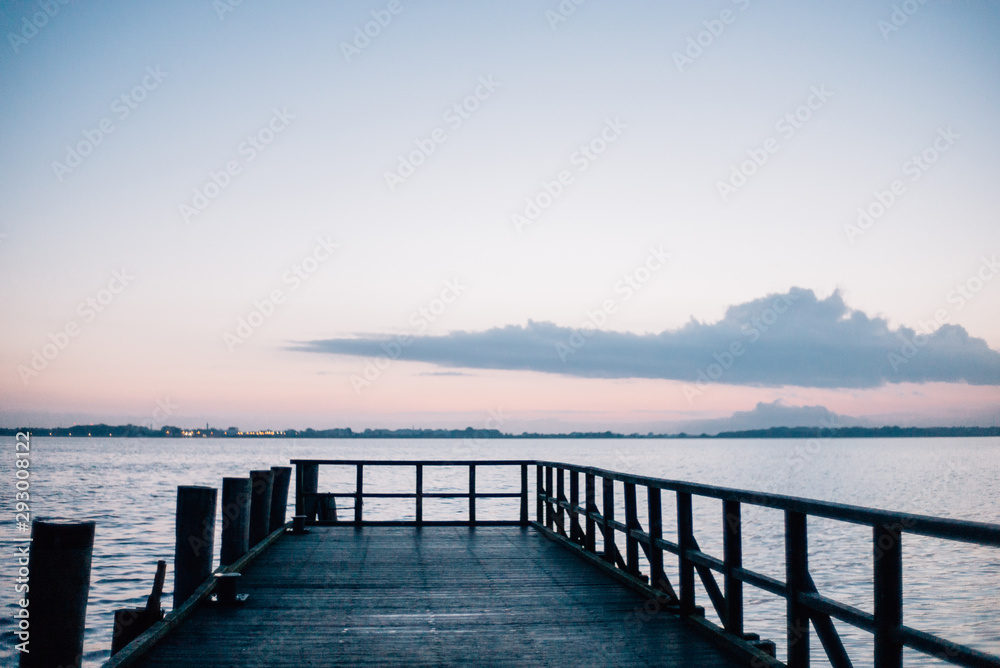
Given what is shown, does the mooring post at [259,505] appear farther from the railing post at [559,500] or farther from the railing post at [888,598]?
the railing post at [888,598]

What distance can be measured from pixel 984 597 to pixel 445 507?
26.2 meters

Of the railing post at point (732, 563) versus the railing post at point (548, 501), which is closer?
the railing post at point (732, 563)

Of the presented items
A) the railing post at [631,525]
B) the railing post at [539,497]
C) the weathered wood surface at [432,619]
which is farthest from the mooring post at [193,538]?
the railing post at [539,497]

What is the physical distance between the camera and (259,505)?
1116 centimetres

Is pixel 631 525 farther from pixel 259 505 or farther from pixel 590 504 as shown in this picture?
pixel 259 505

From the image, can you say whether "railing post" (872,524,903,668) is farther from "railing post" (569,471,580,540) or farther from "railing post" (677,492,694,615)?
"railing post" (569,471,580,540)

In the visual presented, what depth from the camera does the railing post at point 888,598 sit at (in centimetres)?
382

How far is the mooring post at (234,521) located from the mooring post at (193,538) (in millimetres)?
1181

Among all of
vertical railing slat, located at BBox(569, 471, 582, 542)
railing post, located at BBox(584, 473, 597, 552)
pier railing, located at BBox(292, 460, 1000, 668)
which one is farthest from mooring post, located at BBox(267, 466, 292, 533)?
pier railing, located at BBox(292, 460, 1000, 668)

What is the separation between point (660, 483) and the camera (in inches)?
281

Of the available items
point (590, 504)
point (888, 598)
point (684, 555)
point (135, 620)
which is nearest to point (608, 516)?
point (590, 504)

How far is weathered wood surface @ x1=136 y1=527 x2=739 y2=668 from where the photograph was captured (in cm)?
554

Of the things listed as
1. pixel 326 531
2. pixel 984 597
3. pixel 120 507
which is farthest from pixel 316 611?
pixel 120 507

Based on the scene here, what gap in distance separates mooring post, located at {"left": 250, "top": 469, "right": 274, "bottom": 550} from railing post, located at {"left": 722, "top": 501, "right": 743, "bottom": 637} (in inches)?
276
